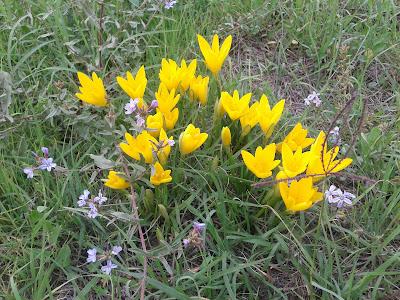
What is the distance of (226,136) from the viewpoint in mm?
1932

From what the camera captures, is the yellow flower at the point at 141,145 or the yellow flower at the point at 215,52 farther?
the yellow flower at the point at 215,52

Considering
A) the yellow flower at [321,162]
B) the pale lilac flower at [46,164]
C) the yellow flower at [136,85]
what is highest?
the yellow flower at [136,85]

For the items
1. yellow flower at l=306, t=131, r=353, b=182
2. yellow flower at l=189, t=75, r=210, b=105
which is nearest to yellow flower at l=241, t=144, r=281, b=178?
yellow flower at l=306, t=131, r=353, b=182

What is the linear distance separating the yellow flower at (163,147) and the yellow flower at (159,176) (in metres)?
0.05

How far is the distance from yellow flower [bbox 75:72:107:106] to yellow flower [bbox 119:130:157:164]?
0.88 ft

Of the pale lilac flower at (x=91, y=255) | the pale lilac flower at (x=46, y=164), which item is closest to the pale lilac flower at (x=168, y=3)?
the pale lilac flower at (x=46, y=164)

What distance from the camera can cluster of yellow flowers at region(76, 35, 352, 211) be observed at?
1.74 m

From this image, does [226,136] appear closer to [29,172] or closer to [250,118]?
[250,118]

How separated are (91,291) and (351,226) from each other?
0.93 m

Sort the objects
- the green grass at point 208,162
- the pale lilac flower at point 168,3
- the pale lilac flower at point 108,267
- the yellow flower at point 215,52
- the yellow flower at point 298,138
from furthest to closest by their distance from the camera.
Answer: the pale lilac flower at point 168,3 < the yellow flower at point 215,52 < the yellow flower at point 298,138 < the green grass at point 208,162 < the pale lilac flower at point 108,267

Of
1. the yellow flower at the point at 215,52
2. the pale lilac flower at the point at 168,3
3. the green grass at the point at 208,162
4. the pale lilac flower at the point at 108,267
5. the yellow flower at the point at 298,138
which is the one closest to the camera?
the pale lilac flower at the point at 108,267

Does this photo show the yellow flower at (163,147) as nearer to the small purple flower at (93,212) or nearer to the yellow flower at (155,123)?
the yellow flower at (155,123)

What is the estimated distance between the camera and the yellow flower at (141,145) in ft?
5.88

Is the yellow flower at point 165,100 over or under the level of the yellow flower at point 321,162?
over
